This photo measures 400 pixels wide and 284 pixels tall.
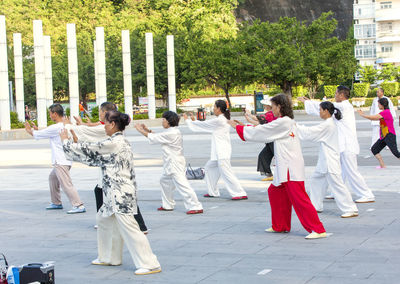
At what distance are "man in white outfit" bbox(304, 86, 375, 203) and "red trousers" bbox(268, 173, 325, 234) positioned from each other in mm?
1923

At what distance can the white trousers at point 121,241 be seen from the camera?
634cm

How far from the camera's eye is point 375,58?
7569 centimetres

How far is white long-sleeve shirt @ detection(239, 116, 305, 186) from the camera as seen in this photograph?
7.68m

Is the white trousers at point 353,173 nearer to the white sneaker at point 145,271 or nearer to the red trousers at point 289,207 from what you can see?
the red trousers at point 289,207

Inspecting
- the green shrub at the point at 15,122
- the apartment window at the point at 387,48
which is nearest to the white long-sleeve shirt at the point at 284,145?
the green shrub at the point at 15,122

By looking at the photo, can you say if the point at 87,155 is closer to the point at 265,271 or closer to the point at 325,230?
the point at 265,271

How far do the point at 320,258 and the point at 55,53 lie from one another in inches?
2322

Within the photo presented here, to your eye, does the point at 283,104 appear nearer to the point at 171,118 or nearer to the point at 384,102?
the point at 171,118

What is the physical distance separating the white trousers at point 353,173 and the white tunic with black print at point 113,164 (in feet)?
13.6

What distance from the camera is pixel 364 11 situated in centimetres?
7644

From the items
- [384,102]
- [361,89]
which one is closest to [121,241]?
[384,102]

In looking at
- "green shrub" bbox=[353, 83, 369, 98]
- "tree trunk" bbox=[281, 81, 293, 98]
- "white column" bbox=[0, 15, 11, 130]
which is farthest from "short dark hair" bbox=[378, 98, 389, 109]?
"green shrub" bbox=[353, 83, 369, 98]

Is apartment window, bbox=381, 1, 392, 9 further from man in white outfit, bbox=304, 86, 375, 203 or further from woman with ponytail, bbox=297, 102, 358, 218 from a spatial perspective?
woman with ponytail, bbox=297, 102, 358, 218

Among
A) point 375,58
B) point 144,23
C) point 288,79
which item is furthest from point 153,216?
point 375,58
